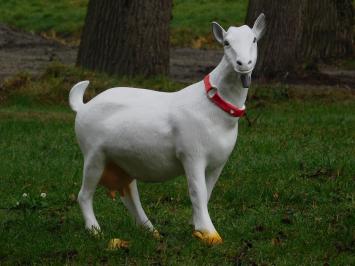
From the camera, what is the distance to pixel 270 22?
13156 millimetres

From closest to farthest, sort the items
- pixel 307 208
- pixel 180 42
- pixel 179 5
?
pixel 307 208
pixel 180 42
pixel 179 5

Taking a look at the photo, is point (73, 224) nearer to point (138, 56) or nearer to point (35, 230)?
point (35, 230)

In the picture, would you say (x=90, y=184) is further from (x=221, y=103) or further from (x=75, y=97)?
(x=221, y=103)

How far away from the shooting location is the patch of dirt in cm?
1412

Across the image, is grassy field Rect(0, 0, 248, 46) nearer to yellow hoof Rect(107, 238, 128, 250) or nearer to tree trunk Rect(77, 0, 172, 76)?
tree trunk Rect(77, 0, 172, 76)

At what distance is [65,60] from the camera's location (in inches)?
652

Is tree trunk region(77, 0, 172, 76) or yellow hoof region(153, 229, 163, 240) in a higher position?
yellow hoof region(153, 229, 163, 240)

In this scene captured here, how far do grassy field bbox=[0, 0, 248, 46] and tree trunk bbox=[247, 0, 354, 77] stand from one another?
568 cm

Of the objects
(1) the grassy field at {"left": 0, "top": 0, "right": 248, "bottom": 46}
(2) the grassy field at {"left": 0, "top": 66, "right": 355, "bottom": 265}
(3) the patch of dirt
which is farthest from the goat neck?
(1) the grassy field at {"left": 0, "top": 0, "right": 248, "bottom": 46}

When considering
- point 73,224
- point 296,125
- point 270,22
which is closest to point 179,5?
point 270,22

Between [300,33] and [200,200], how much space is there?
8.42m

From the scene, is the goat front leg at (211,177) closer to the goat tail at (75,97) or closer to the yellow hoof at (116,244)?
the yellow hoof at (116,244)

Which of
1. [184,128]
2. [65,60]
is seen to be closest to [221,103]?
[184,128]

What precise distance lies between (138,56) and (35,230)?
678cm
